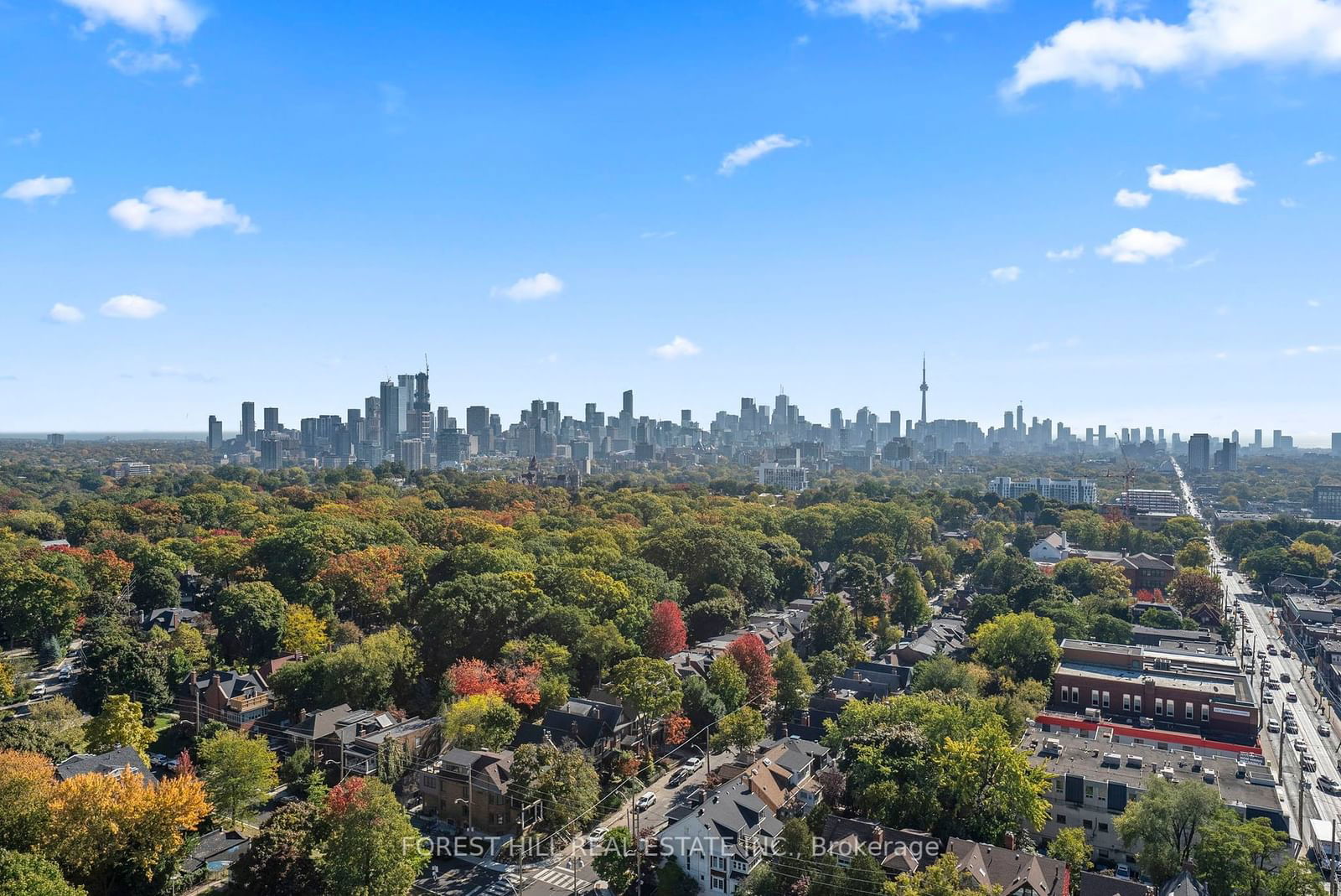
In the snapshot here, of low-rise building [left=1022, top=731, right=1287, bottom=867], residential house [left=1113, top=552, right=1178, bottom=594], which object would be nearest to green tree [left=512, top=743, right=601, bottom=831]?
low-rise building [left=1022, top=731, right=1287, bottom=867]

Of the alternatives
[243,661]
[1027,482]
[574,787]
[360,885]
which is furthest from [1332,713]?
[1027,482]

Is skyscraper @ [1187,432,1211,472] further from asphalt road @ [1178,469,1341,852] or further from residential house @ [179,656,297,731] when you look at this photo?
residential house @ [179,656,297,731]

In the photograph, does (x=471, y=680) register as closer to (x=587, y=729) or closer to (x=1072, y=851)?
(x=587, y=729)

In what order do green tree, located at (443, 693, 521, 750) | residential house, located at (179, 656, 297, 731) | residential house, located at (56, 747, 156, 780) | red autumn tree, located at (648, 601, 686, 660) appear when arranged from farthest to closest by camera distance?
red autumn tree, located at (648, 601, 686, 660) < residential house, located at (179, 656, 297, 731) < green tree, located at (443, 693, 521, 750) < residential house, located at (56, 747, 156, 780)

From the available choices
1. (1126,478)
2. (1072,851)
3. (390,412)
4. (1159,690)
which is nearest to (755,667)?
(1072,851)

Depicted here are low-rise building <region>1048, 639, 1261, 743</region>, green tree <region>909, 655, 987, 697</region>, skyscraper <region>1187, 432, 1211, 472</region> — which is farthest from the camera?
skyscraper <region>1187, 432, 1211, 472</region>
